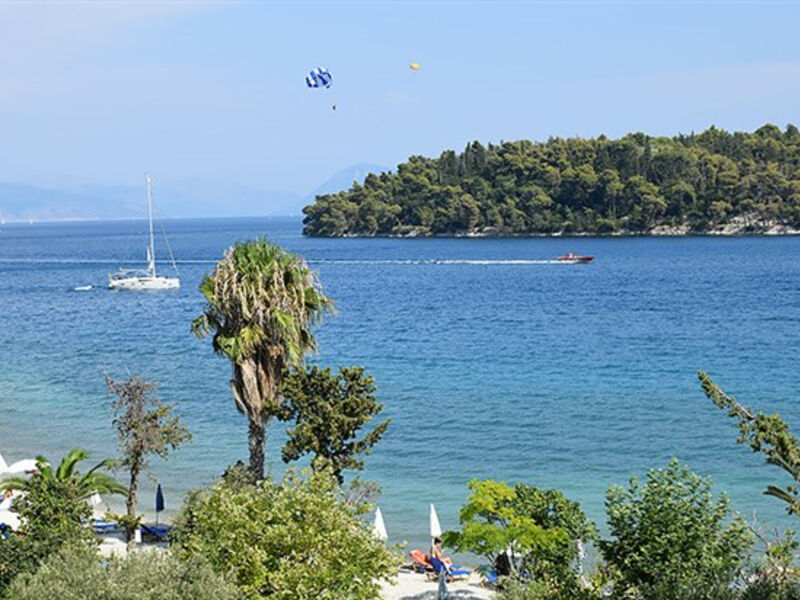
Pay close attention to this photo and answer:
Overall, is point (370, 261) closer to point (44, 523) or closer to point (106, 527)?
point (106, 527)

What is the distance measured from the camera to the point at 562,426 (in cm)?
3959

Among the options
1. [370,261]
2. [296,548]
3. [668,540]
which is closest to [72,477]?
[296,548]

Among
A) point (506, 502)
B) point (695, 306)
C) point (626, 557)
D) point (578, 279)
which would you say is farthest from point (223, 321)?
point (578, 279)

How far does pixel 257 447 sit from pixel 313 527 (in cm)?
811

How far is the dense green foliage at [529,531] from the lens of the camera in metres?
19.6

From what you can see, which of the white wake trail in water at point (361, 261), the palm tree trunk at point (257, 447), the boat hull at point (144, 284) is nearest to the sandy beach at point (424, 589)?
the palm tree trunk at point (257, 447)

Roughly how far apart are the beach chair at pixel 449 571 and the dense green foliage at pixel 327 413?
9.11 ft

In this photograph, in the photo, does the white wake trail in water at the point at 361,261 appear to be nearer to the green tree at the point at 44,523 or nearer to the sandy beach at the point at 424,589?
the sandy beach at the point at 424,589

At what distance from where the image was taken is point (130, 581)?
1454 centimetres

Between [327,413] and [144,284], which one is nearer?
[327,413]

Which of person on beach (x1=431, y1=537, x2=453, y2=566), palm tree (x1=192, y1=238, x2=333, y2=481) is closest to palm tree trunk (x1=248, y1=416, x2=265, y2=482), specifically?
palm tree (x1=192, y1=238, x2=333, y2=481)

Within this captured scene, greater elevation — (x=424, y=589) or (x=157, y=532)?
(x=157, y=532)

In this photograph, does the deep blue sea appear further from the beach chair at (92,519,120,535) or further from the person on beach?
the beach chair at (92,519,120,535)

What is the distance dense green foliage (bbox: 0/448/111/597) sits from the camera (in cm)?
1847
